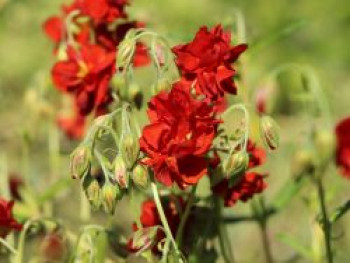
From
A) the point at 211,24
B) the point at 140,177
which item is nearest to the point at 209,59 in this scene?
the point at 140,177

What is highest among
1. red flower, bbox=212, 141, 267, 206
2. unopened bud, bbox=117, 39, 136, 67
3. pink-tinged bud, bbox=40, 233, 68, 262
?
unopened bud, bbox=117, 39, 136, 67

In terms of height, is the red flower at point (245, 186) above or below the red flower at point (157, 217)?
above

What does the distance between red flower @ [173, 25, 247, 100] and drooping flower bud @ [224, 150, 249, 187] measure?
0.35ft

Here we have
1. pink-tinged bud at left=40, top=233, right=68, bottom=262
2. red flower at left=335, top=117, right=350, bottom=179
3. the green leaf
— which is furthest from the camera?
red flower at left=335, top=117, right=350, bottom=179

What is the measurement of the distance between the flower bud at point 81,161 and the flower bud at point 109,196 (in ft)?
0.16

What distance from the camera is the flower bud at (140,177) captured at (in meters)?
1.74

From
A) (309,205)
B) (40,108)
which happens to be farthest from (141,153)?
(40,108)

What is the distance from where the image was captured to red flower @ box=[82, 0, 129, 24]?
6.86ft

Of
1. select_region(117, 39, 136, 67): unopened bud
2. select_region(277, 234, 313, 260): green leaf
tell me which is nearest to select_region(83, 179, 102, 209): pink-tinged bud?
select_region(117, 39, 136, 67): unopened bud

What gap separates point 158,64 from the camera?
1836 millimetres

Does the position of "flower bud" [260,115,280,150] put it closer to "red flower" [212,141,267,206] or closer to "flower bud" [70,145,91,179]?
"red flower" [212,141,267,206]

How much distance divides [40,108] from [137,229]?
1070 millimetres

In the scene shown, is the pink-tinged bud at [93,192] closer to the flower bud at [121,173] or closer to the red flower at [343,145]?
the flower bud at [121,173]

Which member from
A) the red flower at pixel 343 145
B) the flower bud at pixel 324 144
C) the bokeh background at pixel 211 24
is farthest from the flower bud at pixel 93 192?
the bokeh background at pixel 211 24
